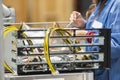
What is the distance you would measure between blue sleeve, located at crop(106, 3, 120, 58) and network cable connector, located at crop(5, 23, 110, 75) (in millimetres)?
202

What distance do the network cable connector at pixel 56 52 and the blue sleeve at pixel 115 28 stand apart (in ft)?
0.66

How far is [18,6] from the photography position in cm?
505

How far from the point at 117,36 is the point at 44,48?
0.41 metres

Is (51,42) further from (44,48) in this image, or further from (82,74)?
(82,74)

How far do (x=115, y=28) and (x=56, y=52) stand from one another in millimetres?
368

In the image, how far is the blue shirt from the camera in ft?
5.11

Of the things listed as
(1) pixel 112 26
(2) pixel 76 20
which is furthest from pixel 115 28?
(2) pixel 76 20

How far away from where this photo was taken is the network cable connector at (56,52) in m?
1.28

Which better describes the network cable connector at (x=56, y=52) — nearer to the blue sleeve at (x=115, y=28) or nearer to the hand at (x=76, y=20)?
the blue sleeve at (x=115, y=28)

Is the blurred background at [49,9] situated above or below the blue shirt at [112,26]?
above

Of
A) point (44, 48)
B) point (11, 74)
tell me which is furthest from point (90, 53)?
point (11, 74)

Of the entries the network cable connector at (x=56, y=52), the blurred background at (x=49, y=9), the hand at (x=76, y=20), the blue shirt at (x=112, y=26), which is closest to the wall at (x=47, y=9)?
the blurred background at (x=49, y=9)

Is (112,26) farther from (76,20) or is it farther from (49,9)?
(49,9)

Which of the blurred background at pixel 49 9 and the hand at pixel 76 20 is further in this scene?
the blurred background at pixel 49 9
